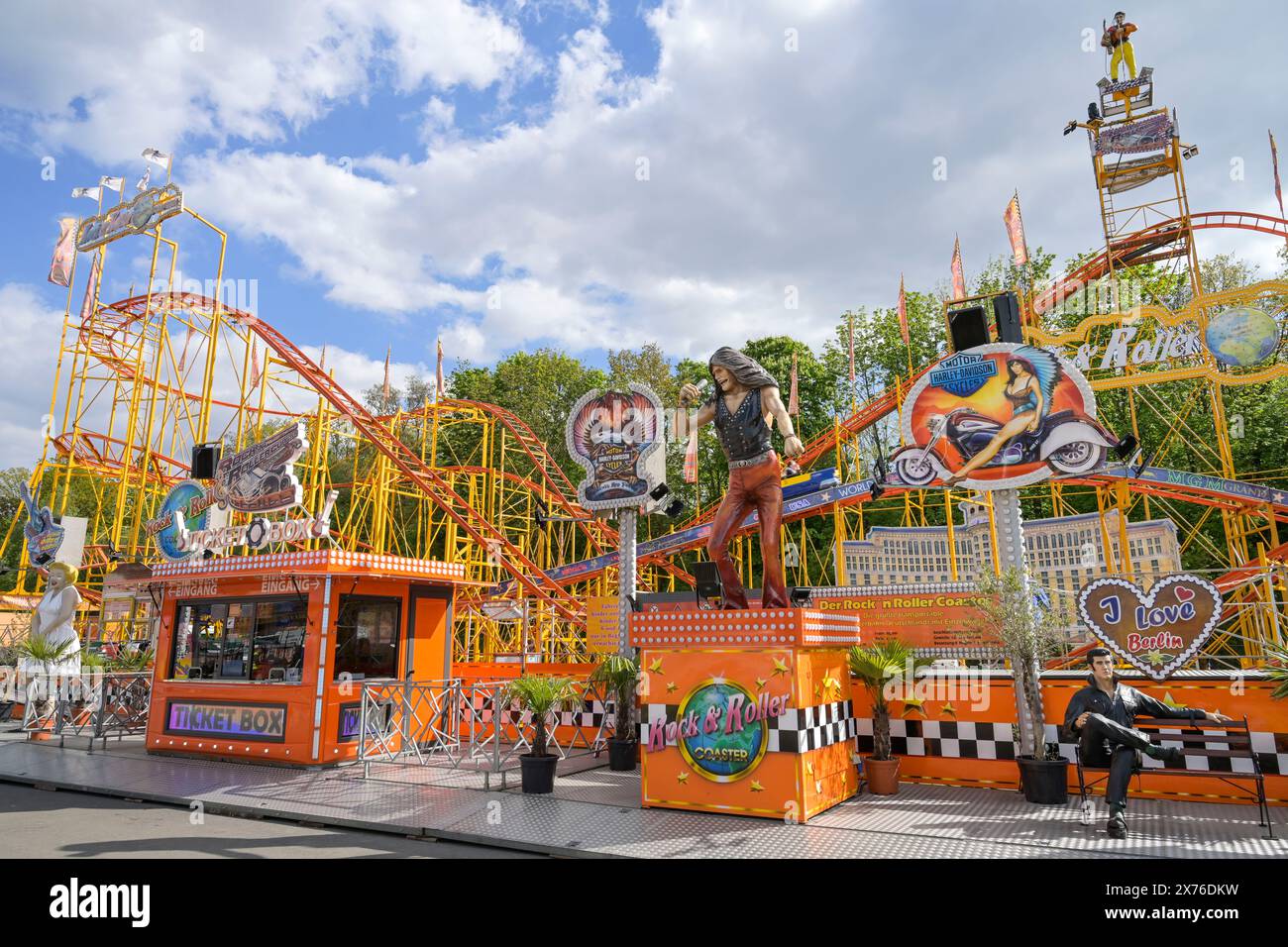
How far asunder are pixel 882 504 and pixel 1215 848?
21.9m

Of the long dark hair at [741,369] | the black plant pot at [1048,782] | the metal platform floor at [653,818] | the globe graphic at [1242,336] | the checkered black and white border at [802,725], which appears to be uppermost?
the globe graphic at [1242,336]

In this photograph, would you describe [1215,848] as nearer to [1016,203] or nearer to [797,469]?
[797,469]

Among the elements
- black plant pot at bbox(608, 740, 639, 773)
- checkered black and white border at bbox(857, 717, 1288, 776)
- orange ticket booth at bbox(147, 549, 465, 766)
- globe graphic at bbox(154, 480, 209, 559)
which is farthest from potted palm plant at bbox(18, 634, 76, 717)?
checkered black and white border at bbox(857, 717, 1288, 776)

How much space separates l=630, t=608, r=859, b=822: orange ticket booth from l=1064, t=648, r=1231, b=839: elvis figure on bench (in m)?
2.14

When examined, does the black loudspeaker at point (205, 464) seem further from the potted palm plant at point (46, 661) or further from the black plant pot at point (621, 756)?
the black plant pot at point (621, 756)

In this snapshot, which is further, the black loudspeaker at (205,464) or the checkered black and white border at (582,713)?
the black loudspeaker at (205,464)

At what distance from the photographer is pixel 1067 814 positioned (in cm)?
664

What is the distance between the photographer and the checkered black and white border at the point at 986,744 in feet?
22.5

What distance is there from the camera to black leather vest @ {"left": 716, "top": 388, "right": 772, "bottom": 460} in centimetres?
773

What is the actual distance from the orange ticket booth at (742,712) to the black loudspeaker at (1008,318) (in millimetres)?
4541

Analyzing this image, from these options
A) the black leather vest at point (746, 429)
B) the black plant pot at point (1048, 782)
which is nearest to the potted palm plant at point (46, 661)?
the black leather vest at point (746, 429)

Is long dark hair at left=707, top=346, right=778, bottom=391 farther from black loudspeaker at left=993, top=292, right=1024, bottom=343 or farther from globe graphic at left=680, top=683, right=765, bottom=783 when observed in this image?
black loudspeaker at left=993, top=292, right=1024, bottom=343
